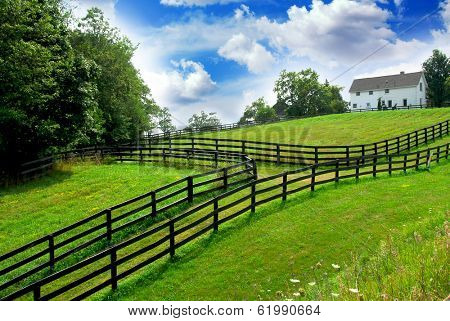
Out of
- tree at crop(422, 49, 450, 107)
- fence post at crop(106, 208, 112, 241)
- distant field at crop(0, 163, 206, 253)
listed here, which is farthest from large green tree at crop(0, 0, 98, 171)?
tree at crop(422, 49, 450, 107)

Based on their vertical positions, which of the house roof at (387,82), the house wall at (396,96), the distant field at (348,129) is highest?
the house roof at (387,82)

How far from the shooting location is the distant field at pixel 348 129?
130 feet

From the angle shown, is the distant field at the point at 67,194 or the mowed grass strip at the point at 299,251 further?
the distant field at the point at 67,194

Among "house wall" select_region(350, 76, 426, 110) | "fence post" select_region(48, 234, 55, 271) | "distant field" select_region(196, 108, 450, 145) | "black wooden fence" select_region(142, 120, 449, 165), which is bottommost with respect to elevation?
"fence post" select_region(48, 234, 55, 271)

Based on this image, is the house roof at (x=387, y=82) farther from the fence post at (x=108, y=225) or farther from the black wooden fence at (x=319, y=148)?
the fence post at (x=108, y=225)

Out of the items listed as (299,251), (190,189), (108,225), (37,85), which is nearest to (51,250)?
(108,225)

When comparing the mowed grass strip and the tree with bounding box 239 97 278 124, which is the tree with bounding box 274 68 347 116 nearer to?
the tree with bounding box 239 97 278 124

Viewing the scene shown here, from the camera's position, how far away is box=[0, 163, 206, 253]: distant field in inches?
610

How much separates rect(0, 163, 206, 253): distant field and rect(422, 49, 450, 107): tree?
245 ft

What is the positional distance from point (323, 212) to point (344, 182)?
5436 mm

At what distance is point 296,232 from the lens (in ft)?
38.1

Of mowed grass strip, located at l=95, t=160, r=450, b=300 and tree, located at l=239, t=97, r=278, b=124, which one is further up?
tree, located at l=239, t=97, r=278, b=124

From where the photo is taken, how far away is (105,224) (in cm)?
1214

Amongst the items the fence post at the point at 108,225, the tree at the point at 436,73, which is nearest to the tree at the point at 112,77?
the fence post at the point at 108,225
